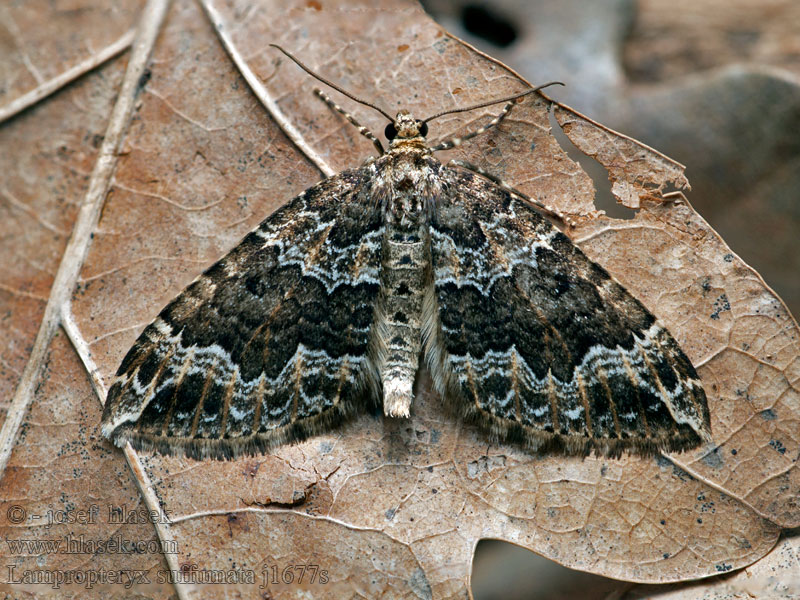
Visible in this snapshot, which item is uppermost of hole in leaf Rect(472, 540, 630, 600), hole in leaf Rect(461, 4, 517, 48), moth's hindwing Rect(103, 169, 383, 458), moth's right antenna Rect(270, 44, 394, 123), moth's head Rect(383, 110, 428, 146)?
hole in leaf Rect(461, 4, 517, 48)

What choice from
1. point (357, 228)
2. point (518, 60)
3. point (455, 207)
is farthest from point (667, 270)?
point (518, 60)

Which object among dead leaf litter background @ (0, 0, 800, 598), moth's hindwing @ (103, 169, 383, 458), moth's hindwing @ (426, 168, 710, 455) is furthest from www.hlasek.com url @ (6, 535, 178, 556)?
moth's hindwing @ (426, 168, 710, 455)

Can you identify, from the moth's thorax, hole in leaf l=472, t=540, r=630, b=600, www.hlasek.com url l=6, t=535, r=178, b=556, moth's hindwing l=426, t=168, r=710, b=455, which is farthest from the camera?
hole in leaf l=472, t=540, r=630, b=600

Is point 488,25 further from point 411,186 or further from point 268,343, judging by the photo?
point 268,343

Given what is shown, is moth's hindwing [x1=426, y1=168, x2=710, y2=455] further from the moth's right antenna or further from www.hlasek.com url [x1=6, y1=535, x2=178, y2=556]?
www.hlasek.com url [x1=6, y1=535, x2=178, y2=556]

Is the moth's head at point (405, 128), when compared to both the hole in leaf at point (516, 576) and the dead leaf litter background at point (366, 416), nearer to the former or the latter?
the dead leaf litter background at point (366, 416)

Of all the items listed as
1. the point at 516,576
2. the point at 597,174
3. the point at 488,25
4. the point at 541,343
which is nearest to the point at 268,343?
the point at 541,343

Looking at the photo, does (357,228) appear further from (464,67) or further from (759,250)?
(759,250)
